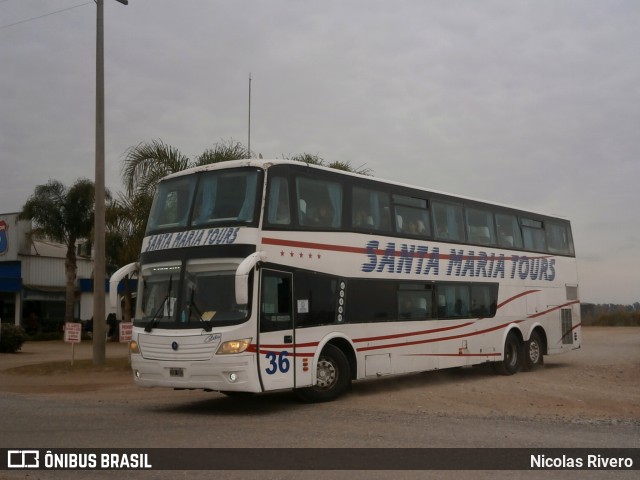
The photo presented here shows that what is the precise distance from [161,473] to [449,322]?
391 inches

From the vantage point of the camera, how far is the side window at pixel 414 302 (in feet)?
50.6

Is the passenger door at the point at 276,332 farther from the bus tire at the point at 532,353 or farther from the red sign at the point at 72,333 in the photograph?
the red sign at the point at 72,333

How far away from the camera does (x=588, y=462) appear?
8.47 m

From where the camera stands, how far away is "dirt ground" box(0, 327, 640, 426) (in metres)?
12.8

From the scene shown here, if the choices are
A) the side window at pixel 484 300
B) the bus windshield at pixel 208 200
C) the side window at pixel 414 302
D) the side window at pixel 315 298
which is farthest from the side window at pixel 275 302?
the side window at pixel 484 300

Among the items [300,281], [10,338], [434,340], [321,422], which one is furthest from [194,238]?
[10,338]

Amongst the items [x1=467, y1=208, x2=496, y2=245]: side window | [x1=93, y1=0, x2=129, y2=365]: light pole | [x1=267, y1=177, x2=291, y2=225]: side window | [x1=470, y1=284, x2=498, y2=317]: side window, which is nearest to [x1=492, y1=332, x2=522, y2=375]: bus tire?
[x1=470, y1=284, x2=498, y2=317]: side window

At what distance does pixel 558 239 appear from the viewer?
69.9ft

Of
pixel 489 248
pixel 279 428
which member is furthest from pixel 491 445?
pixel 489 248

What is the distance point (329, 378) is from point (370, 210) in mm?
3324

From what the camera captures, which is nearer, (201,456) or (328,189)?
(201,456)

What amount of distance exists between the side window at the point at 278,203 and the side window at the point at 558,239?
10260 mm

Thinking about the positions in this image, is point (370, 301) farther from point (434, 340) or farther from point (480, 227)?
point (480, 227)

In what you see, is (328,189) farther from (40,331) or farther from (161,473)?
(40,331)
